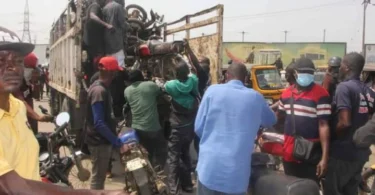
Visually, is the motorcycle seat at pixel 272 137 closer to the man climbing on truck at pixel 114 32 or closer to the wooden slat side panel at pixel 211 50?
the wooden slat side panel at pixel 211 50

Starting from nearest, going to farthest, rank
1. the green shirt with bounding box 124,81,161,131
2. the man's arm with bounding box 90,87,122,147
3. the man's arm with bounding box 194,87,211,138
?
the man's arm with bounding box 194,87,211,138 < the man's arm with bounding box 90,87,122,147 < the green shirt with bounding box 124,81,161,131

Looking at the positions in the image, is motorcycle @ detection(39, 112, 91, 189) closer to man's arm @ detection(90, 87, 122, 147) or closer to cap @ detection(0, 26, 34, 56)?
man's arm @ detection(90, 87, 122, 147)

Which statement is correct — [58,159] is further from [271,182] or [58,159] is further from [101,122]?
[271,182]

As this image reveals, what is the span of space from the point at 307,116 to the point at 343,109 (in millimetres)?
292

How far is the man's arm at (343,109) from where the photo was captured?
396 centimetres

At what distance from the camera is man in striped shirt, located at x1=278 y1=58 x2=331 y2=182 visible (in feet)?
13.0

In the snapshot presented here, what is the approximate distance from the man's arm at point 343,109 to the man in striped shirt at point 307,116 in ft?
0.35

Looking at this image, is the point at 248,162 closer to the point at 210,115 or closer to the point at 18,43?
the point at 210,115

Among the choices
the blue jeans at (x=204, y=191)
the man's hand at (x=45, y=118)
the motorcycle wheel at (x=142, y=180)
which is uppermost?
the man's hand at (x=45, y=118)

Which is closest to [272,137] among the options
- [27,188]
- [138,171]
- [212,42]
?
[138,171]

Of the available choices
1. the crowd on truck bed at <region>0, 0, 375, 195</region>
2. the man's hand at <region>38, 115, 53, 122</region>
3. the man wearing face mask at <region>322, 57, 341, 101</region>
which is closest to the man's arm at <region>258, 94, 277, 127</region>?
the crowd on truck bed at <region>0, 0, 375, 195</region>

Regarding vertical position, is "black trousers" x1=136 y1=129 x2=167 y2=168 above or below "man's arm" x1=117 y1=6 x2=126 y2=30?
below

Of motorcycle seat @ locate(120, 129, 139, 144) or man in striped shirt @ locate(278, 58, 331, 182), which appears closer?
man in striped shirt @ locate(278, 58, 331, 182)

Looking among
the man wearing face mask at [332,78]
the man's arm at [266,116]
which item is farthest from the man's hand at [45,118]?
the man wearing face mask at [332,78]
